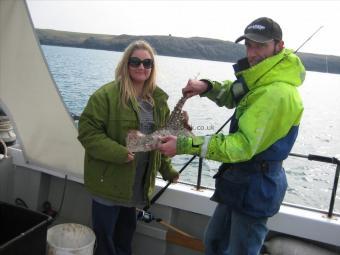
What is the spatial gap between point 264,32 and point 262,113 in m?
0.50

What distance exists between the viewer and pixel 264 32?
6.91 ft

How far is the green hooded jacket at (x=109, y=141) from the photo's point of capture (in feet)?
8.07

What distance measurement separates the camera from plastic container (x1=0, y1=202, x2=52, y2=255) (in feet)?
7.66

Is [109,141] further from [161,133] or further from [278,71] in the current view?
[278,71]

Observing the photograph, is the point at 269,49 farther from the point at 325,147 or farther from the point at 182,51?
the point at 325,147

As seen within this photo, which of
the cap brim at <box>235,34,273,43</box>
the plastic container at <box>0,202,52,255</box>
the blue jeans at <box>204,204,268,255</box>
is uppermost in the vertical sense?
the cap brim at <box>235,34,273,43</box>

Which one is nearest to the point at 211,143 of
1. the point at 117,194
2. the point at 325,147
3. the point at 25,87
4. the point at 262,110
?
the point at 262,110

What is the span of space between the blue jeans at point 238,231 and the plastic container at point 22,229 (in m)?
1.19

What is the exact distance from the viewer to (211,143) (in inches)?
80.1

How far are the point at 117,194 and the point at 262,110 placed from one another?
3.94ft

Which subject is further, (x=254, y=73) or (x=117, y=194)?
(x=117, y=194)

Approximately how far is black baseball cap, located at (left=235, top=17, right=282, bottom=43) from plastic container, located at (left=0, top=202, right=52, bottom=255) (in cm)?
180

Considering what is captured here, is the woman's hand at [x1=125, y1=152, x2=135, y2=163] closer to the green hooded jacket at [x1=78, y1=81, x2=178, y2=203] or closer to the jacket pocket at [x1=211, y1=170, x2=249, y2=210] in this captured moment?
the green hooded jacket at [x1=78, y1=81, x2=178, y2=203]

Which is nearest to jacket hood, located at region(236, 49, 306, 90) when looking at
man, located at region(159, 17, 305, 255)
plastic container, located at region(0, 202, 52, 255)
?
man, located at region(159, 17, 305, 255)
